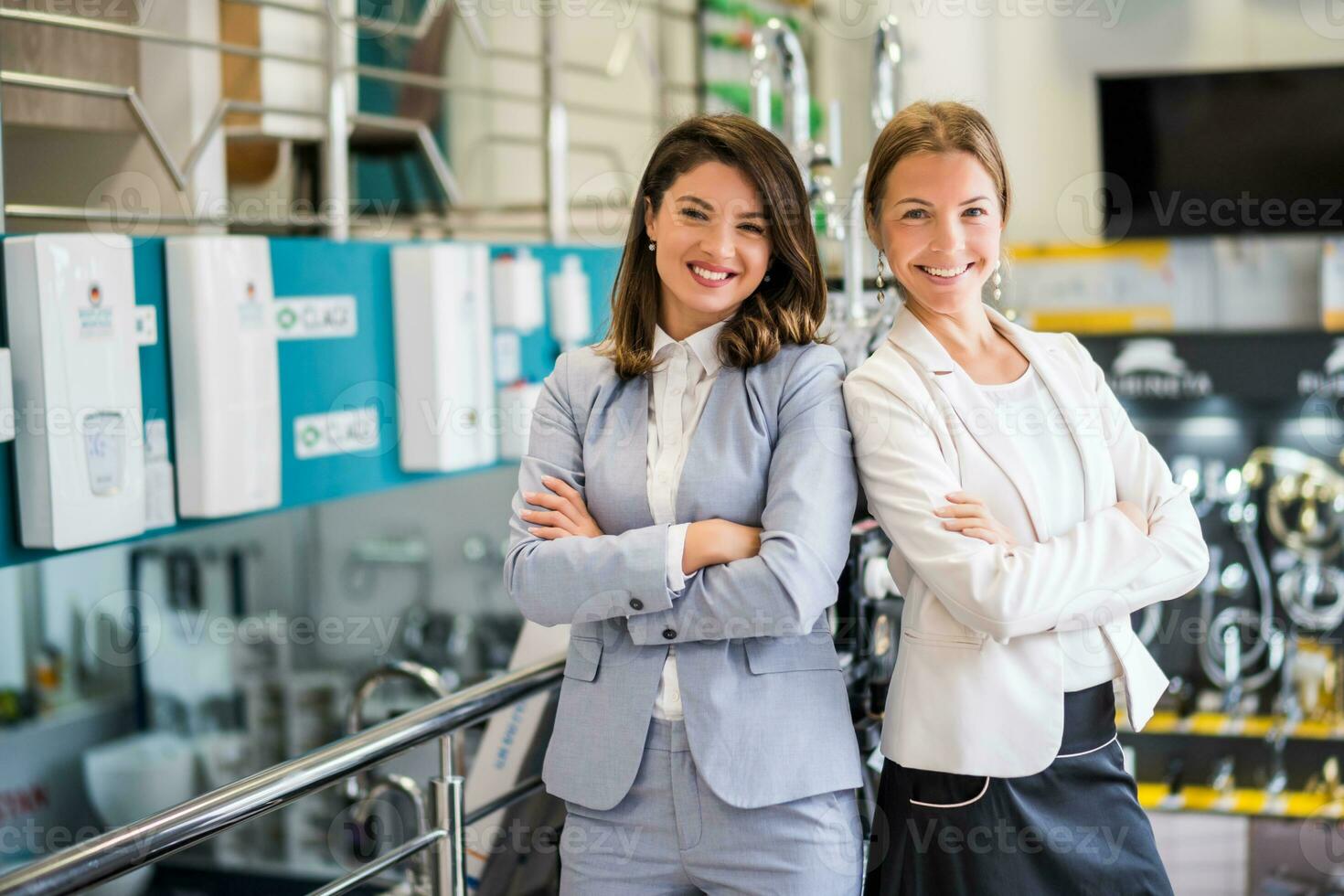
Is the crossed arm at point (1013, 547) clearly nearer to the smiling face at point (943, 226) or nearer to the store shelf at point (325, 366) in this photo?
the smiling face at point (943, 226)

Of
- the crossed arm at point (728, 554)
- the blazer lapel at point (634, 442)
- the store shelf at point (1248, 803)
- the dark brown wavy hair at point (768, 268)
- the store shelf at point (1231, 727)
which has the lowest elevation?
the store shelf at point (1248, 803)

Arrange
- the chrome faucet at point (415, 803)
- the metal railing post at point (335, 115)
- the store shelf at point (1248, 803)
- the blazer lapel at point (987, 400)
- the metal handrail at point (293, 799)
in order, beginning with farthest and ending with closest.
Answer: the store shelf at point (1248, 803), the metal railing post at point (335, 115), the chrome faucet at point (415, 803), the blazer lapel at point (987, 400), the metal handrail at point (293, 799)

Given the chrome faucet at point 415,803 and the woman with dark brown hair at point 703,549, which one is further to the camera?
the chrome faucet at point 415,803

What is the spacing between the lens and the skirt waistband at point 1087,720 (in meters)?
1.62

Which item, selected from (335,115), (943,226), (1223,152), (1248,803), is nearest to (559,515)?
(943,226)

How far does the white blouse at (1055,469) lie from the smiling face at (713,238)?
0.35 m

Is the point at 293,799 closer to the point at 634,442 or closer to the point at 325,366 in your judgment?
the point at 634,442

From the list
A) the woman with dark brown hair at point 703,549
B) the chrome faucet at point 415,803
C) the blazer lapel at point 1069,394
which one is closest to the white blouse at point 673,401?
the woman with dark brown hair at point 703,549

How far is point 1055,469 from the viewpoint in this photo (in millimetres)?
1673

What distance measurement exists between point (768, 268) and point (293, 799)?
0.95 meters

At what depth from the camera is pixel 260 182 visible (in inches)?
142

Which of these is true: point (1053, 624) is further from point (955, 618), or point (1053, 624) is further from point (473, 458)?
point (473, 458)

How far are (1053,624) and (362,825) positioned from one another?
163cm

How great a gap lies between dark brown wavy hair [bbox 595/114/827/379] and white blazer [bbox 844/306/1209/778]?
0.42 feet
